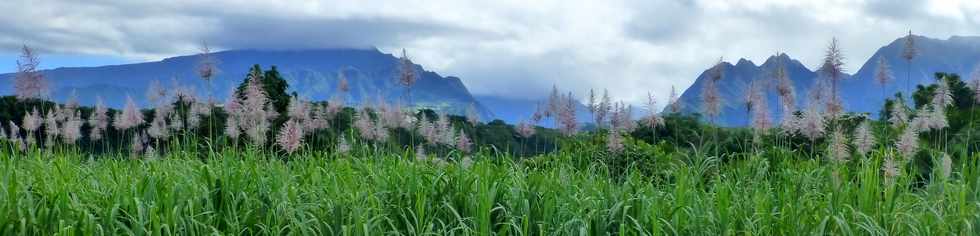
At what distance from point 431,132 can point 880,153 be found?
14.0ft

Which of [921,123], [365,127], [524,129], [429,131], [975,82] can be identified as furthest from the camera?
[524,129]

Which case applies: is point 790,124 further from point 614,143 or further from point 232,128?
point 232,128

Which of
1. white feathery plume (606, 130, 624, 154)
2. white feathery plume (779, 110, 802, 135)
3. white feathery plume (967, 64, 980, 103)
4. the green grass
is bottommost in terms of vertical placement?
the green grass

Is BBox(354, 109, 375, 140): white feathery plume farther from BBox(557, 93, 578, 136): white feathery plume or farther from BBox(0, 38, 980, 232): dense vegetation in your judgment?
BBox(557, 93, 578, 136): white feathery plume

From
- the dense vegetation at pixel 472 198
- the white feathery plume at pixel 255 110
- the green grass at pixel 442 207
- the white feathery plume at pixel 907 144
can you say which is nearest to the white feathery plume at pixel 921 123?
the dense vegetation at pixel 472 198

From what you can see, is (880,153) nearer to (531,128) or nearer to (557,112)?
(557,112)

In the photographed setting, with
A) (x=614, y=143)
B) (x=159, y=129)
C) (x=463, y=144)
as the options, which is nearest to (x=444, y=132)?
(x=463, y=144)

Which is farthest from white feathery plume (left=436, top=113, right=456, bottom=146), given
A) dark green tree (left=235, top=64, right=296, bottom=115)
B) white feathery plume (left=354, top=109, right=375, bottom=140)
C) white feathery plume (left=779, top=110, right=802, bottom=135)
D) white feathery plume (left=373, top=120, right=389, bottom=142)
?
dark green tree (left=235, top=64, right=296, bottom=115)

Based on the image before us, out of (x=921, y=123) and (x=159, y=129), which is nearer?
(x=921, y=123)

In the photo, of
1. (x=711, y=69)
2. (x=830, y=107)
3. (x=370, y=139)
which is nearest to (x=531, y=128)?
(x=370, y=139)

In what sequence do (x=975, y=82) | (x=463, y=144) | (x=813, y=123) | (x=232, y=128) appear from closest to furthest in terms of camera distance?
(x=813, y=123) → (x=975, y=82) → (x=463, y=144) → (x=232, y=128)

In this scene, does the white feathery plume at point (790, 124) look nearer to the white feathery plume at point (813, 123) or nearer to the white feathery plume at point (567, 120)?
the white feathery plume at point (813, 123)

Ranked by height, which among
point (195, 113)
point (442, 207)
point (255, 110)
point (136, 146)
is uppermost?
point (255, 110)

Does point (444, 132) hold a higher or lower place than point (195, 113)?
lower
